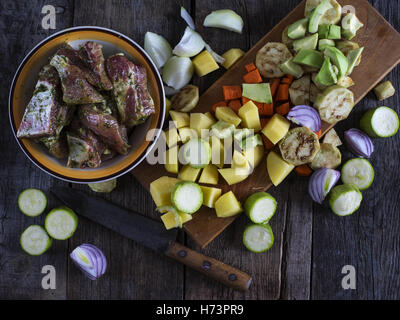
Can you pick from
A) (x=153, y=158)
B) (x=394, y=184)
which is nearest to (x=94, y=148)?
(x=153, y=158)

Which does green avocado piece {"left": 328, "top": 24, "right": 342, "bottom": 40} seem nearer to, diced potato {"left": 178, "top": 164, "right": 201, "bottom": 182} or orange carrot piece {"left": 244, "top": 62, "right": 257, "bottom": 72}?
orange carrot piece {"left": 244, "top": 62, "right": 257, "bottom": 72}

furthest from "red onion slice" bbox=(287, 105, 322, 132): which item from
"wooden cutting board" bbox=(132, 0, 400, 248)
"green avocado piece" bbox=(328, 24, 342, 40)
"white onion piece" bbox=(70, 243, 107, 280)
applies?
"white onion piece" bbox=(70, 243, 107, 280)

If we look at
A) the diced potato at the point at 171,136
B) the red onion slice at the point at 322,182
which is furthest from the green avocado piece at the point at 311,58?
the diced potato at the point at 171,136

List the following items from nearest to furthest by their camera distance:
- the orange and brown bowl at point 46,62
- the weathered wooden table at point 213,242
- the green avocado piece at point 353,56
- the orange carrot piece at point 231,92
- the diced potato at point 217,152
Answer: the orange and brown bowl at point 46,62, the green avocado piece at point 353,56, the diced potato at point 217,152, the orange carrot piece at point 231,92, the weathered wooden table at point 213,242

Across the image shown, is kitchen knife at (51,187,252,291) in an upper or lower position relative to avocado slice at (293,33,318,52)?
lower

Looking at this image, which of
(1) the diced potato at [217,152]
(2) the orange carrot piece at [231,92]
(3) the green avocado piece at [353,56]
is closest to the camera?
(3) the green avocado piece at [353,56]

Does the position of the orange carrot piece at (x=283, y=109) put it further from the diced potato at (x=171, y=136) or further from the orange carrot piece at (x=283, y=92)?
the diced potato at (x=171, y=136)

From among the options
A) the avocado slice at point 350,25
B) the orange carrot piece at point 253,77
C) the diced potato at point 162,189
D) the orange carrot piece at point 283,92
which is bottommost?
the diced potato at point 162,189
